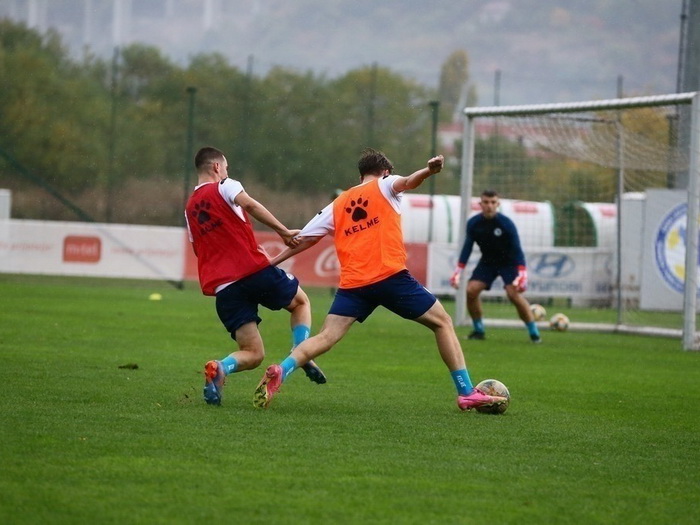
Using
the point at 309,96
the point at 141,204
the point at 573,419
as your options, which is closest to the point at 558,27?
the point at 309,96

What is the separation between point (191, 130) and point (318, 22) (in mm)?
94843

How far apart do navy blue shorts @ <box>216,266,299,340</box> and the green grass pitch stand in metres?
0.64

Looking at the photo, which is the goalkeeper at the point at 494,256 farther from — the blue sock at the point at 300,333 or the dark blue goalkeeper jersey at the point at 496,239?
the blue sock at the point at 300,333

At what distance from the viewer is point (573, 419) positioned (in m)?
8.18

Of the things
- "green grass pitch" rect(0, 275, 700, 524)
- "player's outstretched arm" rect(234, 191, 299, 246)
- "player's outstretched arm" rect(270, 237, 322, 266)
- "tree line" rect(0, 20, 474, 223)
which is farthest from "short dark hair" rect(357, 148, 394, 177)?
"tree line" rect(0, 20, 474, 223)

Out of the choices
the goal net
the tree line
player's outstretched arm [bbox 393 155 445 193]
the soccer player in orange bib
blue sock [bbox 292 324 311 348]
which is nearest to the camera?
player's outstretched arm [bbox 393 155 445 193]

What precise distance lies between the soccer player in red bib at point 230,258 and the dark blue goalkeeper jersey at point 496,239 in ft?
24.5

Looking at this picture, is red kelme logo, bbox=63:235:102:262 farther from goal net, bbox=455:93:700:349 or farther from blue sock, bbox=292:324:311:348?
blue sock, bbox=292:324:311:348

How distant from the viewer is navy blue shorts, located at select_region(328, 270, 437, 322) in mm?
8047

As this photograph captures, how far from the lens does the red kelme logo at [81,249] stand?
2553cm

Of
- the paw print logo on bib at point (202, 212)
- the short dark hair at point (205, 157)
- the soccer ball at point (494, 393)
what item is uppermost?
the short dark hair at point (205, 157)

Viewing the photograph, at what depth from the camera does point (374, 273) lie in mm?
8031

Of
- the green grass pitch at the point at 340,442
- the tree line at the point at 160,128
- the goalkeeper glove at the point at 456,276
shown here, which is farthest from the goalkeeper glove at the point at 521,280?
the tree line at the point at 160,128

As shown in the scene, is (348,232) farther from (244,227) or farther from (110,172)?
(110,172)
